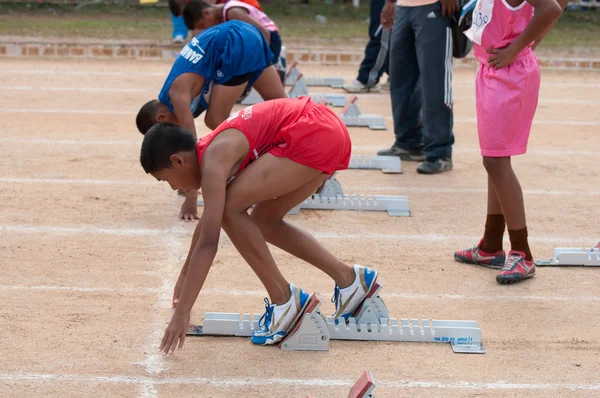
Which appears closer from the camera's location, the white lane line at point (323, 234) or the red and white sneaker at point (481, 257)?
the red and white sneaker at point (481, 257)

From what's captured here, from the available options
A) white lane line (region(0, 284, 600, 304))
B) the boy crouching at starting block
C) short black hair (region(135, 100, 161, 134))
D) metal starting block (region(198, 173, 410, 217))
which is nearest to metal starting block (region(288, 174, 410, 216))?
metal starting block (region(198, 173, 410, 217))

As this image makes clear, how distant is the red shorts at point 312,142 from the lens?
13.1ft

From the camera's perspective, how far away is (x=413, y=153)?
311 inches

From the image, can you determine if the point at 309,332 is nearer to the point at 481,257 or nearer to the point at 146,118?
the point at 481,257

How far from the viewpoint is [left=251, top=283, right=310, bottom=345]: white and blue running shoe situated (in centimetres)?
A: 409

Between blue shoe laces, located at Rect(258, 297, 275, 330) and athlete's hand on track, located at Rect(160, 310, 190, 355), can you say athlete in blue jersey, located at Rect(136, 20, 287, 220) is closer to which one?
blue shoe laces, located at Rect(258, 297, 275, 330)

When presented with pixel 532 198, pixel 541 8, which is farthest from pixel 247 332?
pixel 532 198

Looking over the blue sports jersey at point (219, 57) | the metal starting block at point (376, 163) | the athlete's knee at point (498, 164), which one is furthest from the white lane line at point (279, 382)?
the metal starting block at point (376, 163)

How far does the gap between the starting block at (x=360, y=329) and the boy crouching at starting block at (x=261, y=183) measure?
0.06 metres

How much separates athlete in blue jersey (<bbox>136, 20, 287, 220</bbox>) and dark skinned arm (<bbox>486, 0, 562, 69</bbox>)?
69.4 inches

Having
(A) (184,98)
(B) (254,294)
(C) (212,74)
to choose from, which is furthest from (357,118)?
(B) (254,294)

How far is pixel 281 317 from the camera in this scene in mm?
4082

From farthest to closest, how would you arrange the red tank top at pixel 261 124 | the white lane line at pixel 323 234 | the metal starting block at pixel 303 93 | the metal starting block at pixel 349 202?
1. the metal starting block at pixel 303 93
2. the metal starting block at pixel 349 202
3. the white lane line at pixel 323 234
4. the red tank top at pixel 261 124

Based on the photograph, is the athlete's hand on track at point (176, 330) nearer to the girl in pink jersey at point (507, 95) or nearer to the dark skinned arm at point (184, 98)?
the dark skinned arm at point (184, 98)
